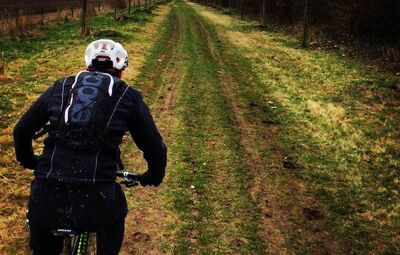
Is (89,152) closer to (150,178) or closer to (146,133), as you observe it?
(146,133)

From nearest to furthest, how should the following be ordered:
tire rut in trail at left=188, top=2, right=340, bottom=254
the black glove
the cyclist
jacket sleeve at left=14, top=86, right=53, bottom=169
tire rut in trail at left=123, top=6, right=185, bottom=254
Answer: the cyclist, jacket sleeve at left=14, top=86, right=53, bottom=169, the black glove, tire rut in trail at left=123, top=6, right=185, bottom=254, tire rut in trail at left=188, top=2, right=340, bottom=254

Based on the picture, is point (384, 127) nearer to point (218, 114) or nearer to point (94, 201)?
point (218, 114)

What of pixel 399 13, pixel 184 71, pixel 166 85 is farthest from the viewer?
pixel 399 13

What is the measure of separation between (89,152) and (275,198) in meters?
4.99

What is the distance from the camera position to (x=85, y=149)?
282 centimetres

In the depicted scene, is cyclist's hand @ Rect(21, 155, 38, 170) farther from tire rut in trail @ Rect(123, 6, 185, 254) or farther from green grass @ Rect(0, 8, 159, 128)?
green grass @ Rect(0, 8, 159, 128)

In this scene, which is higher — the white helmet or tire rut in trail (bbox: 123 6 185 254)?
the white helmet

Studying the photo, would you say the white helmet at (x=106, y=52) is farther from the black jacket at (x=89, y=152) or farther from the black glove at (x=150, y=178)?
the black glove at (x=150, y=178)

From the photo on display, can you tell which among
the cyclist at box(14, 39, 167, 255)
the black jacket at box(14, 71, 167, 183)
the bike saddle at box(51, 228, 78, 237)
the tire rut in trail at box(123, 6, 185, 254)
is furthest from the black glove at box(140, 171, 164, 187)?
the tire rut in trail at box(123, 6, 185, 254)

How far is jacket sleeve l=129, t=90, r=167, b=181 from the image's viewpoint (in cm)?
307

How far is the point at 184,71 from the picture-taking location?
52.5 feet

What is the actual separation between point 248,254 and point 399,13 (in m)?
19.5

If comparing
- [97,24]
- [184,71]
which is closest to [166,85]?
[184,71]

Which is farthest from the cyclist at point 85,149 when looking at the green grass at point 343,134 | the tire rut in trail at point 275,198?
the green grass at point 343,134
